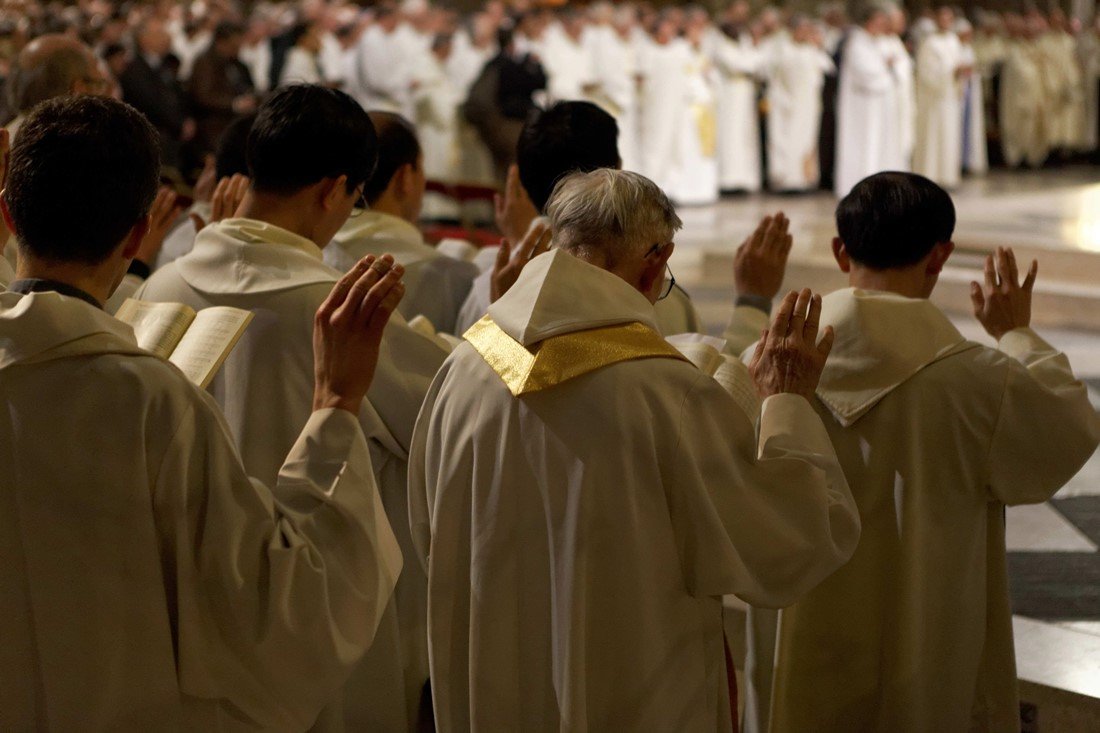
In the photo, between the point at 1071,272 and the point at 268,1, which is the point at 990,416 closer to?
the point at 1071,272

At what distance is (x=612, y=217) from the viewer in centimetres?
212

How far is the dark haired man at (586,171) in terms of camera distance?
2.95m

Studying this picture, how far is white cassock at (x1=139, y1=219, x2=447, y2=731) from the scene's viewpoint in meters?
2.62

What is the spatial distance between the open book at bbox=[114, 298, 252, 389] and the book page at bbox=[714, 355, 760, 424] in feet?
2.71

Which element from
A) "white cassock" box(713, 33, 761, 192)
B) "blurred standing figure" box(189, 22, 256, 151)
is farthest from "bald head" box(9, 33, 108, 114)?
"white cassock" box(713, 33, 761, 192)

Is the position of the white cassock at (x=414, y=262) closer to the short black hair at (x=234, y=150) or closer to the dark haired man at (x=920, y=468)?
the short black hair at (x=234, y=150)

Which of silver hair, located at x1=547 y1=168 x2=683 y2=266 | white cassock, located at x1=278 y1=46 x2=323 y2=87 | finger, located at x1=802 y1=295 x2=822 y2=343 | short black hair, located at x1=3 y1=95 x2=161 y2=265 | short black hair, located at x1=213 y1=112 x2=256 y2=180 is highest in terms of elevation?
short black hair, located at x1=3 y1=95 x2=161 y2=265

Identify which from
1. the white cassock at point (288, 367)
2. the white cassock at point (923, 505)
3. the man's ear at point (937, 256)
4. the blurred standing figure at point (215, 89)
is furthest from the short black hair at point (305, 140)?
the blurred standing figure at point (215, 89)

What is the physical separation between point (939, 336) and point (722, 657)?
0.81m

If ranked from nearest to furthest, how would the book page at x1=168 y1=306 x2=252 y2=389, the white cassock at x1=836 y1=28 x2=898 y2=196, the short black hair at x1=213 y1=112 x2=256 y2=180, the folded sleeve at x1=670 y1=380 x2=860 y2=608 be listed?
the folded sleeve at x1=670 y1=380 x2=860 y2=608, the book page at x1=168 y1=306 x2=252 y2=389, the short black hair at x1=213 y1=112 x2=256 y2=180, the white cassock at x1=836 y1=28 x2=898 y2=196

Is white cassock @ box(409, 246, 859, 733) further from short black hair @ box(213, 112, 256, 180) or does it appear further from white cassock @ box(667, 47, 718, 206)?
white cassock @ box(667, 47, 718, 206)

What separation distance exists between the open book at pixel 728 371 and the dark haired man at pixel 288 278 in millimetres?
596

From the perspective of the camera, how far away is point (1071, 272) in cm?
821

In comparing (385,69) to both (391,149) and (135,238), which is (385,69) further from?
(135,238)
